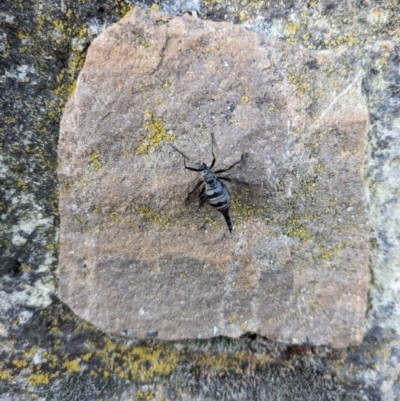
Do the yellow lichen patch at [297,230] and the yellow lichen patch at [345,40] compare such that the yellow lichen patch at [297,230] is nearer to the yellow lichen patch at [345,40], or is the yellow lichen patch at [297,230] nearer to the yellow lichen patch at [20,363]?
the yellow lichen patch at [345,40]

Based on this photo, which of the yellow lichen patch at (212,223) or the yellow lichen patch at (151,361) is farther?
the yellow lichen patch at (151,361)

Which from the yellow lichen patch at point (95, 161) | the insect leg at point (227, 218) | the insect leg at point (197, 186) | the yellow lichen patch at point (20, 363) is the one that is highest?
the yellow lichen patch at point (95, 161)

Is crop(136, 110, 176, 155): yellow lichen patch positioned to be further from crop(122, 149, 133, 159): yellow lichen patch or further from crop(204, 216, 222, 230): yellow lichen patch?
crop(204, 216, 222, 230): yellow lichen patch

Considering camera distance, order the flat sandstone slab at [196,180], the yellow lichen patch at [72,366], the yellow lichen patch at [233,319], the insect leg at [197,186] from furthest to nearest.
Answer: the yellow lichen patch at [72,366], the yellow lichen patch at [233,319], the insect leg at [197,186], the flat sandstone slab at [196,180]

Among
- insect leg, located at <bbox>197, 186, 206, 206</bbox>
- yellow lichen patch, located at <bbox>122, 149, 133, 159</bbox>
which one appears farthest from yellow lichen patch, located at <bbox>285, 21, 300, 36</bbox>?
yellow lichen patch, located at <bbox>122, 149, 133, 159</bbox>

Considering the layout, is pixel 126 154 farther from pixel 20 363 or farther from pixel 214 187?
pixel 20 363

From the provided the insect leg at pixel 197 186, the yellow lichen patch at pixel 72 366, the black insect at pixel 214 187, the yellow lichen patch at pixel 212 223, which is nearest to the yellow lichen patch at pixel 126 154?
the black insect at pixel 214 187

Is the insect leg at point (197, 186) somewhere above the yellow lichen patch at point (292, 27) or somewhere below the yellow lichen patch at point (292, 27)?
below

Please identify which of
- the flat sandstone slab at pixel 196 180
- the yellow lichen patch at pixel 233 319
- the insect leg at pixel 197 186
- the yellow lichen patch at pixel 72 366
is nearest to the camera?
the flat sandstone slab at pixel 196 180

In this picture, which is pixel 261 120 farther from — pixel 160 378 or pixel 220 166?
pixel 160 378
